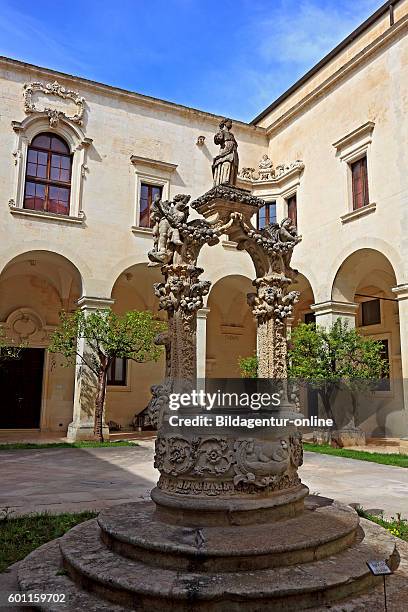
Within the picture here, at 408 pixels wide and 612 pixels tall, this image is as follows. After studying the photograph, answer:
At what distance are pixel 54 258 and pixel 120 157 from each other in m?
3.85

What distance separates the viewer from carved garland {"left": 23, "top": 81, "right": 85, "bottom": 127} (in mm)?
14781

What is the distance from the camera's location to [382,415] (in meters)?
16.0

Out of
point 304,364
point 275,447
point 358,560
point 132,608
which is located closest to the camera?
point 132,608

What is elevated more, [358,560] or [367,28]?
[367,28]

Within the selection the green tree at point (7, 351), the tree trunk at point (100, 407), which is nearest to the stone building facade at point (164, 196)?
the tree trunk at point (100, 407)

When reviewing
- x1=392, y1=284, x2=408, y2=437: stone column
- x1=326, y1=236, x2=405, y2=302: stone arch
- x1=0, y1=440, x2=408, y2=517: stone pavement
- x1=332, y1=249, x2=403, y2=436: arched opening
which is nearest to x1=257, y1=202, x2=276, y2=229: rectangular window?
x1=326, y1=236, x2=405, y2=302: stone arch

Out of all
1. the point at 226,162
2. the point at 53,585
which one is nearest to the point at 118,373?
the point at 226,162

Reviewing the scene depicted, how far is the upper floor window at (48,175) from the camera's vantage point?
14875 mm

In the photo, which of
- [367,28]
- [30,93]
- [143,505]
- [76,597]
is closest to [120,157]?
[30,93]

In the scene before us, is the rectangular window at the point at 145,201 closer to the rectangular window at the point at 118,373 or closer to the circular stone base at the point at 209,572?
the rectangular window at the point at 118,373

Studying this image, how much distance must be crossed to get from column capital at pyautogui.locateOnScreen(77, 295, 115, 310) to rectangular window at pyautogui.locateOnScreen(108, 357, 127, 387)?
370cm

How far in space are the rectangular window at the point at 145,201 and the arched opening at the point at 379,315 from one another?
20.3 feet

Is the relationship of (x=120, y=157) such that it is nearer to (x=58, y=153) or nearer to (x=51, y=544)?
(x=58, y=153)

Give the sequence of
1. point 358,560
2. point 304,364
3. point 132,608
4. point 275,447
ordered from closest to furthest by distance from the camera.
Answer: point 132,608 < point 358,560 < point 275,447 < point 304,364
